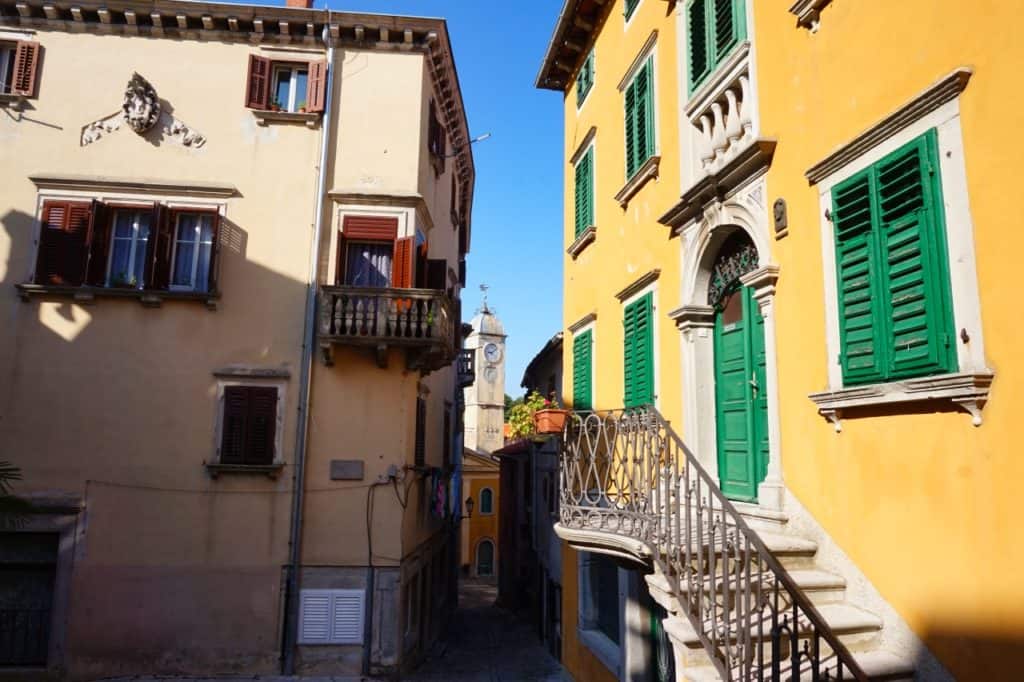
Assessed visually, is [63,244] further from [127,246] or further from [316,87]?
[316,87]

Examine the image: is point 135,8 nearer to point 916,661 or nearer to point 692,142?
point 692,142

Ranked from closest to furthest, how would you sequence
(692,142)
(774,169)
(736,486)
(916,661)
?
(916,661) < (774,169) < (736,486) < (692,142)

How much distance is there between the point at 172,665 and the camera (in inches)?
470

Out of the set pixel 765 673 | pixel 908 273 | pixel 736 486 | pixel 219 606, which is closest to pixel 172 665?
pixel 219 606

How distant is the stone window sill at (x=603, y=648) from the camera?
880 cm

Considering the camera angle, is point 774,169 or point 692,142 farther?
point 692,142

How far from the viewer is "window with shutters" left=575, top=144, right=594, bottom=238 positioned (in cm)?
1150

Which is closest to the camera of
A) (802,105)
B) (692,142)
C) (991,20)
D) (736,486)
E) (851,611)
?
(991,20)

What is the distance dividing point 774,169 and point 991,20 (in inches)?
90.5

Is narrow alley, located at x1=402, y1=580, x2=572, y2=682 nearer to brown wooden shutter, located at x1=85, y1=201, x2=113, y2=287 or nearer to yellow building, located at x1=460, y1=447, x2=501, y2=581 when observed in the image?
brown wooden shutter, located at x1=85, y1=201, x2=113, y2=287

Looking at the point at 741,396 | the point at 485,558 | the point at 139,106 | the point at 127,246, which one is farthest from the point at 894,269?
the point at 485,558

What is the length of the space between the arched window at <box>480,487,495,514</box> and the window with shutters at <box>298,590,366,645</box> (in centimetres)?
2937

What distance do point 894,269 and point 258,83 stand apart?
42.1ft

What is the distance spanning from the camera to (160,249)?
42.2 ft
